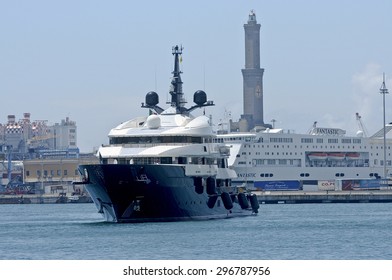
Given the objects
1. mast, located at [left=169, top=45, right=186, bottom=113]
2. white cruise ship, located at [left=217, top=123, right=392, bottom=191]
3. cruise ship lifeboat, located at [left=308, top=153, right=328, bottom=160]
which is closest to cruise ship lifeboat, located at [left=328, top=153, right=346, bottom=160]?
white cruise ship, located at [left=217, top=123, right=392, bottom=191]

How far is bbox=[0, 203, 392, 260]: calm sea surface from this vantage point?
161 feet

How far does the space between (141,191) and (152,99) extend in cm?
1306

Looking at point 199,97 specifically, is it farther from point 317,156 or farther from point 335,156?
point 335,156

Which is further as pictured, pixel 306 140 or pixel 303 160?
pixel 306 140

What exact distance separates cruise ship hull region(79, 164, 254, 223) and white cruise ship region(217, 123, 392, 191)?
80826mm

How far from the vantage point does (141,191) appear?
66688mm

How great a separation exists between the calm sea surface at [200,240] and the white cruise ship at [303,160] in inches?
3077

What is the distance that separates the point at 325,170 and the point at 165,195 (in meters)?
93.9

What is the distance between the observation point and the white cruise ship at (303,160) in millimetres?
153375

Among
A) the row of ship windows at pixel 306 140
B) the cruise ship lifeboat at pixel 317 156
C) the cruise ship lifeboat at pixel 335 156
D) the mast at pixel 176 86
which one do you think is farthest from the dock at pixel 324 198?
the mast at pixel 176 86

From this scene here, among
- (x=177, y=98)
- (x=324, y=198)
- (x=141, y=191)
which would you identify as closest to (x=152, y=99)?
(x=177, y=98)

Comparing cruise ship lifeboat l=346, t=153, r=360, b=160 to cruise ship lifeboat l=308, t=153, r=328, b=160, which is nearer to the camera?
cruise ship lifeboat l=308, t=153, r=328, b=160

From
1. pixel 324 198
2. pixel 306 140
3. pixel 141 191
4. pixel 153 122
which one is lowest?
pixel 324 198

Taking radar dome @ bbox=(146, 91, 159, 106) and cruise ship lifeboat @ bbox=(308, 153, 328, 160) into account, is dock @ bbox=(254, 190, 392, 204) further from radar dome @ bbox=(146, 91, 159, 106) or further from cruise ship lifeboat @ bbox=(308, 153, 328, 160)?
radar dome @ bbox=(146, 91, 159, 106)
